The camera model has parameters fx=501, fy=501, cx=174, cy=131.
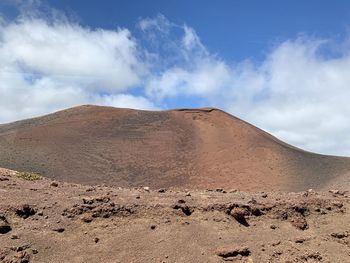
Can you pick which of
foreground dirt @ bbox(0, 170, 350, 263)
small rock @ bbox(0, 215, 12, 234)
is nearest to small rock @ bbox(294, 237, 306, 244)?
foreground dirt @ bbox(0, 170, 350, 263)

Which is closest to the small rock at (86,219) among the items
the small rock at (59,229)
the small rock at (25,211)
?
the small rock at (59,229)

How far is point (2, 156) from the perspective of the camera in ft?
94.6

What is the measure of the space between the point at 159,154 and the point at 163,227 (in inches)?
955

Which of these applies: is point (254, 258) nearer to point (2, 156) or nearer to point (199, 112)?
point (2, 156)

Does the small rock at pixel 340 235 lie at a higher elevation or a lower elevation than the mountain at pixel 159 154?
lower

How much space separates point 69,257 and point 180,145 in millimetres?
27565

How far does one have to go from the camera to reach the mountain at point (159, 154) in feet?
93.0

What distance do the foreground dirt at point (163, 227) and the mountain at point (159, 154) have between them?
15.7 meters

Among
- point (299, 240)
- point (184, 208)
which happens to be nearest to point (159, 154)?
point (184, 208)

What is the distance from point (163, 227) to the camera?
9.80 metres

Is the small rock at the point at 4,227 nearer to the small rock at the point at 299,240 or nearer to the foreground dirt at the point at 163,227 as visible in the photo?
the foreground dirt at the point at 163,227

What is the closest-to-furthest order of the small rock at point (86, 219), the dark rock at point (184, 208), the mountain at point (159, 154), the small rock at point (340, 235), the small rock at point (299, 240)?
the small rock at point (86, 219) < the small rock at point (299, 240) < the dark rock at point (184, 208) < the small rock at point (340, 235) < the mountain at point (159, 154)

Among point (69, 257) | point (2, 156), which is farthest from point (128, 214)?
point (2, 156)

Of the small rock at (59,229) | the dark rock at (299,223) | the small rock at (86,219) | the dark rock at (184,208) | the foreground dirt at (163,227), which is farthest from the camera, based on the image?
the dark rock at (299,223)
